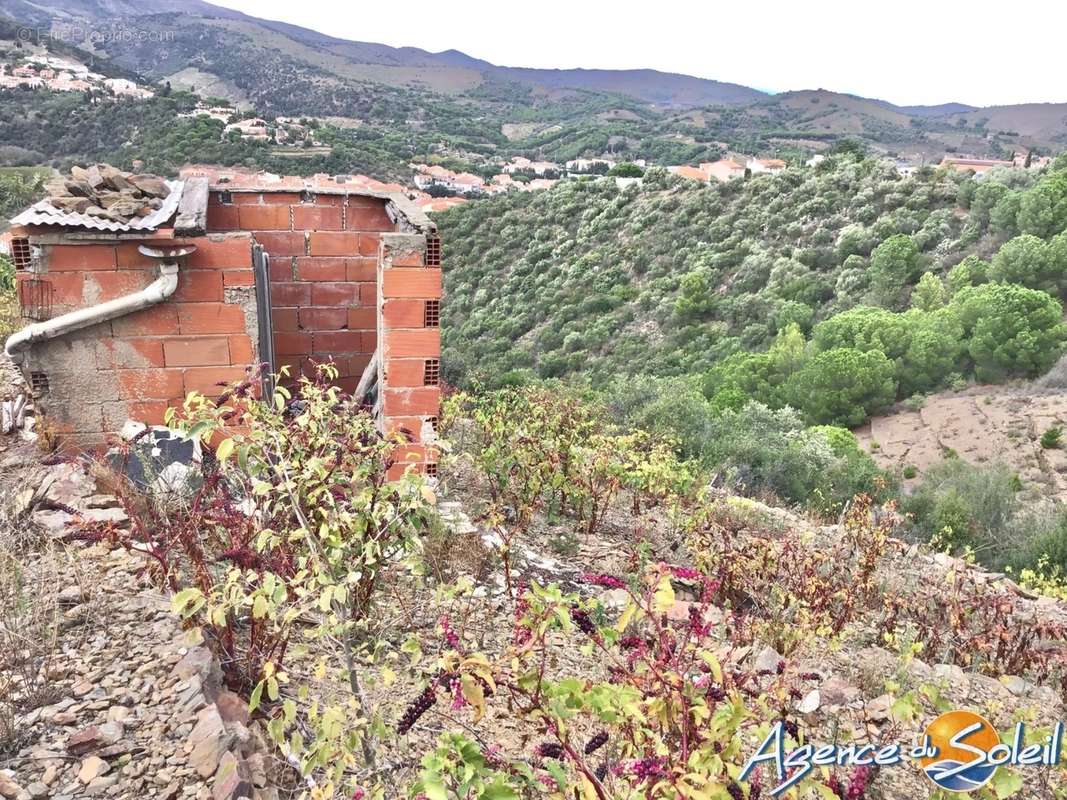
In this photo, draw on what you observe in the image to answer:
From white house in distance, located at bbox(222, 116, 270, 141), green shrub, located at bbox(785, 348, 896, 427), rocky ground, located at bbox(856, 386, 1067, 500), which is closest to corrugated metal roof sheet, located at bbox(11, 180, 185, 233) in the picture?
rocky ground, located at bbox(856, 386, 1067, 500)

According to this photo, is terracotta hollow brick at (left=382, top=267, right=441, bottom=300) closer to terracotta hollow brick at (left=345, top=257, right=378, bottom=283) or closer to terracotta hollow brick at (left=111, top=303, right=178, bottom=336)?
terracotta hollow brick at (left=345, top=257, right=378, bottom=283)

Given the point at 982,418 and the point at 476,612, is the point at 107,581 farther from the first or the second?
the point at 982,418

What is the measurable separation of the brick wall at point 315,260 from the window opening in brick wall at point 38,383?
1500 millimetres

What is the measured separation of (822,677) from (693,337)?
21260 mm

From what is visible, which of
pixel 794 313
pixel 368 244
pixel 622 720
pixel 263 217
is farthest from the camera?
pixel 794 313

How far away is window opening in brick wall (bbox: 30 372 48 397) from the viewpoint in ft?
12.8

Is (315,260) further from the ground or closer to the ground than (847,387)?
further from the ground

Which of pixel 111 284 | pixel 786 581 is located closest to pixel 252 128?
pixel 111 284

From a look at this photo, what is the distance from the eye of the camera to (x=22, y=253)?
3.92 metres

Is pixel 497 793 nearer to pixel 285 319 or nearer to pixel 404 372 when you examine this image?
pixel 404 372

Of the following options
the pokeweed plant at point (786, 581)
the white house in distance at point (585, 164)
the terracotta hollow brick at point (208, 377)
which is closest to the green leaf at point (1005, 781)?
the pokeweed plant at point (786, 581)

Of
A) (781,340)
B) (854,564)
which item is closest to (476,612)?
(854,564)

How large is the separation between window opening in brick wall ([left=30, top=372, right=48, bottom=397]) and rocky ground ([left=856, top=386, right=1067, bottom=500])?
14.4m

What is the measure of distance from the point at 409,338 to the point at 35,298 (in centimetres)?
209
